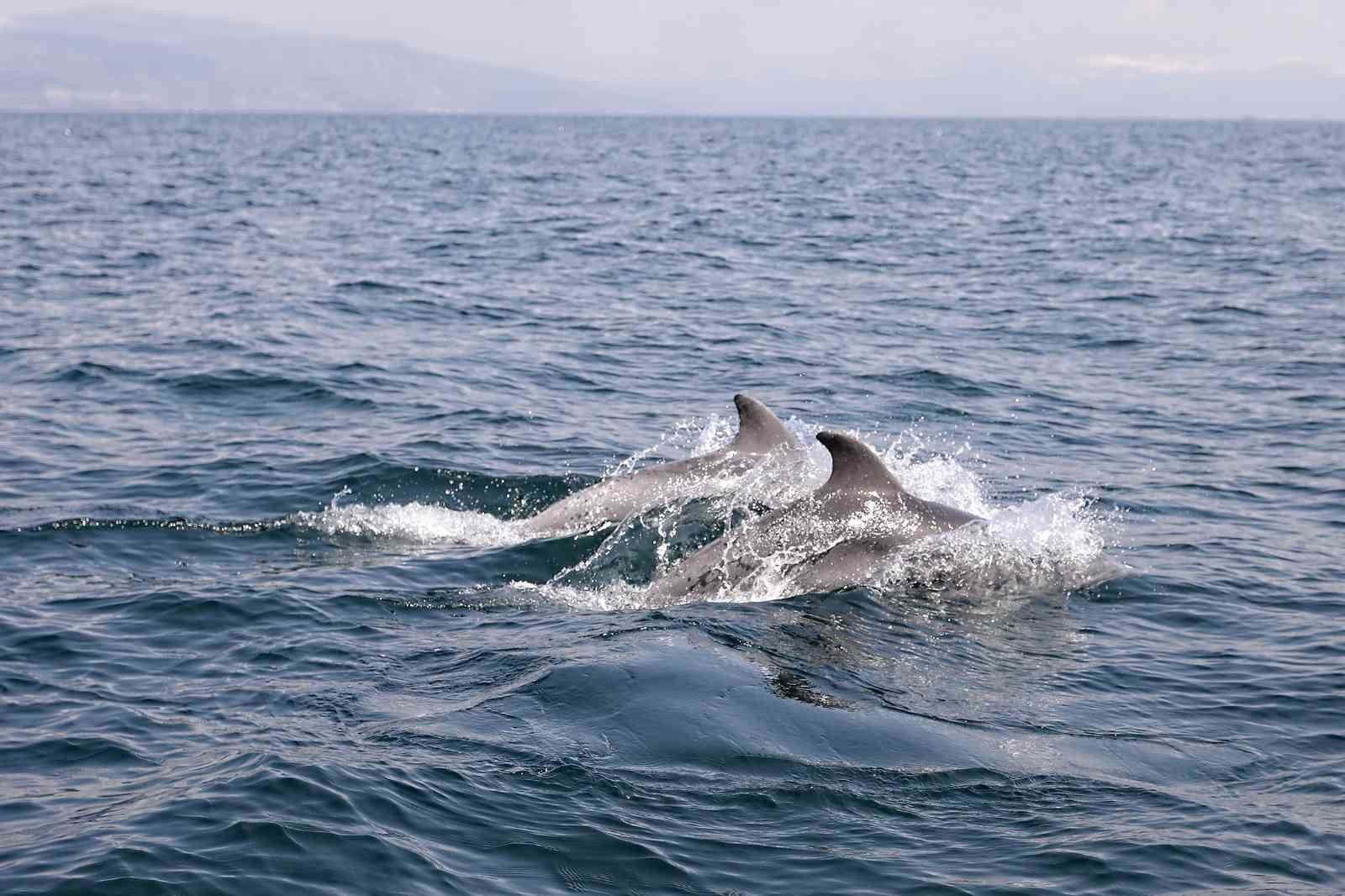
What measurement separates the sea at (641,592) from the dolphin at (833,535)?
0.24 metres

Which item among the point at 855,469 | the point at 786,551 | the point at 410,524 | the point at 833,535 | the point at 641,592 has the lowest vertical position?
the point at 410,524

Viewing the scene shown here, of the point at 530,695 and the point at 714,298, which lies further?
the point at 714,298

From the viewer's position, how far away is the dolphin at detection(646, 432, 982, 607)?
1395 cm

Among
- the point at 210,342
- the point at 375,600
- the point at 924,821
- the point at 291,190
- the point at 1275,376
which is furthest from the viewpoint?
the point at 291,190

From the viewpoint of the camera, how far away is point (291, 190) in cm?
6081

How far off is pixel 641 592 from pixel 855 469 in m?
2.33

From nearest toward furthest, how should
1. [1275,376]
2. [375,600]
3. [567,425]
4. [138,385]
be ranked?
[375,600] → [567,425] → [138,385] → [1275,376]

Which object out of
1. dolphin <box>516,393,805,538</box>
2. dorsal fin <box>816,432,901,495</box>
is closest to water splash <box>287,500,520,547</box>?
dolphin <box>516,393,805,538</box>

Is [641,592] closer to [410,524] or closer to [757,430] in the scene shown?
[757,430]

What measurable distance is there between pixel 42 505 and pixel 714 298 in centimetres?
1846

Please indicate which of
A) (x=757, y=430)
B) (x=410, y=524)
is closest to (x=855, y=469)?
(x=757, y=430)

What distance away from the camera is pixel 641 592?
1447 cm

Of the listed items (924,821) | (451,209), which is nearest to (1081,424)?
(924,821)

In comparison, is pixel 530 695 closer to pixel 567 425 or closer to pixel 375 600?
pixel 375 600
